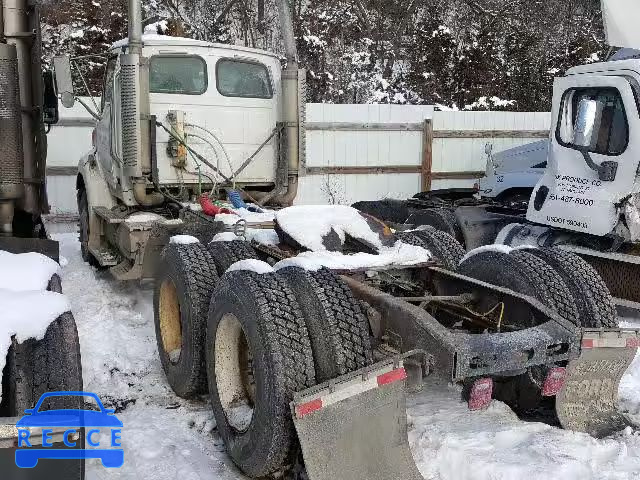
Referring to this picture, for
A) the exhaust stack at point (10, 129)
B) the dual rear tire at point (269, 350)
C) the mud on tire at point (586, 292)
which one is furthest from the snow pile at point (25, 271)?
the mud on tire at point (586, 292)

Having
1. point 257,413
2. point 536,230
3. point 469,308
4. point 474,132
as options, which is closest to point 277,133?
point 536,230

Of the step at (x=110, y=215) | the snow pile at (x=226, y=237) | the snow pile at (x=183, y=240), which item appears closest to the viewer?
the snow pile at (x=183, y=240)

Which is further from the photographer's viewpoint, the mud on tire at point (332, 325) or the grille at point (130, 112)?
the grille at point (130, 112)

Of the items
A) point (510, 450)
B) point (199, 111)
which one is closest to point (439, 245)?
point (510, 450)

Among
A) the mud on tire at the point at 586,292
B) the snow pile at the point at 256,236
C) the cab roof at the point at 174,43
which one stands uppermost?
the cab roof at the point at 174,43

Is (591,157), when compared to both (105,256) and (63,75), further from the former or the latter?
(105,256)

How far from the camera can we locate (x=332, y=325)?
358 centimetres

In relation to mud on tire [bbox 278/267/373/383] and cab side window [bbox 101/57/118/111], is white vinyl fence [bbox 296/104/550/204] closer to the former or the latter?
cab side window [bbox 101/57/118/111]

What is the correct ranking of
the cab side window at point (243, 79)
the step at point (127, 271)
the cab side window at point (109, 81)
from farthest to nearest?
the cab side window at point (109, 81) → the cab side window at point (243, 79) → the step at point (127, 271)

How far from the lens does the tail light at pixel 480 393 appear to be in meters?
3.30

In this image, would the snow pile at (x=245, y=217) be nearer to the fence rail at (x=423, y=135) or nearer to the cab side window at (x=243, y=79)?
the cab side window at (x=243, y=79)

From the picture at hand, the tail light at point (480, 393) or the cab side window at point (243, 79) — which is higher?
the cab side window at point (243, 79)

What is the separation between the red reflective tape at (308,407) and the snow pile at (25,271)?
4.02 feet

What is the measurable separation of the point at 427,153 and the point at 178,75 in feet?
25.0
